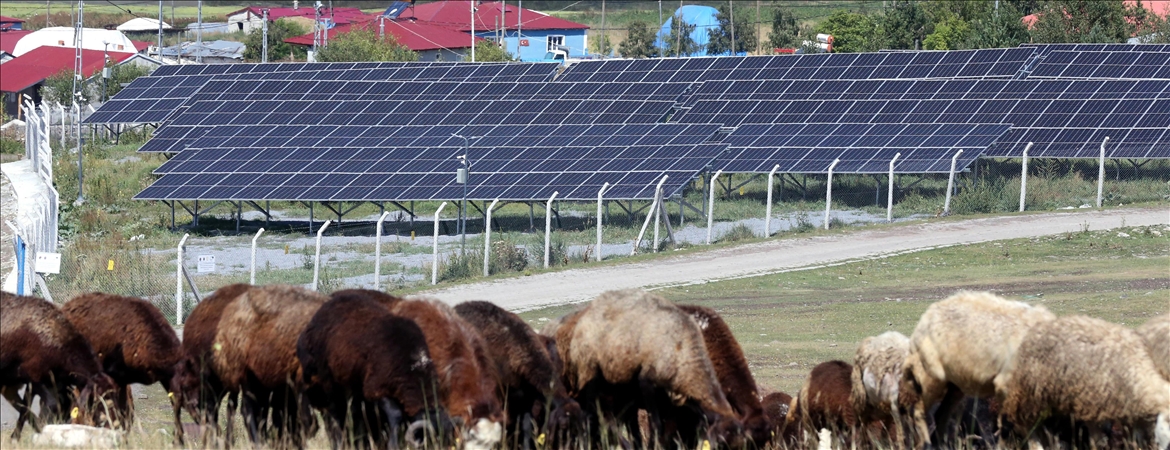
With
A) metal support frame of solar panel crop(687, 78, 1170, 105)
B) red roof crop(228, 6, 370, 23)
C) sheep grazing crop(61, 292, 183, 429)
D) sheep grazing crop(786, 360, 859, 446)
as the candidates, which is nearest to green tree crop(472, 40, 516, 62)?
metal support frame of solar panel crop(687, 78, 1170, 105)

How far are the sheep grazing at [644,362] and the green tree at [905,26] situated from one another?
184ft

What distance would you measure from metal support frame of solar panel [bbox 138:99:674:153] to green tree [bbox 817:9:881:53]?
29.5m

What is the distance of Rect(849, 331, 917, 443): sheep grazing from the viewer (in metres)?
10.5

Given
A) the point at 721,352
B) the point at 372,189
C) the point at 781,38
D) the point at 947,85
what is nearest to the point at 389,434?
the point at 721,352

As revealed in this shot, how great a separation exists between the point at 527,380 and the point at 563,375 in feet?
2.50

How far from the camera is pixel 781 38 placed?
75.2 meters

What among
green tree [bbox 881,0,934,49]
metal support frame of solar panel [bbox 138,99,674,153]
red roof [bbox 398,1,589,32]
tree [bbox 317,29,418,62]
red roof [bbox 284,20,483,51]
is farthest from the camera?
red roof [bbox 398,1,589,32]

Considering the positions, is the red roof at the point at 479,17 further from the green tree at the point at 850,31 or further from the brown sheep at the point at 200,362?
the brown sheep at the point at 200,362

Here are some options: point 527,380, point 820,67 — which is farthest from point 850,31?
point 527,380

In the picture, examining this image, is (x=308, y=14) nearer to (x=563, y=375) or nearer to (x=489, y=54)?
(x=489, y=54)

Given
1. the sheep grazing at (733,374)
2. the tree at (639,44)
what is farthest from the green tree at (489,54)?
the sheep grazing at (733,374)

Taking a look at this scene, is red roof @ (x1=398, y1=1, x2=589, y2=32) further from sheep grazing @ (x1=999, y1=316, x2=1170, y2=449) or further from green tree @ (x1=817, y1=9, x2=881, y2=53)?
sheep grazing @ (x1=999, y1=316, x2=1170, y2=449)

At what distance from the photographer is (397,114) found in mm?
40938

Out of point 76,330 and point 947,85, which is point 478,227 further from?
point 76,330
